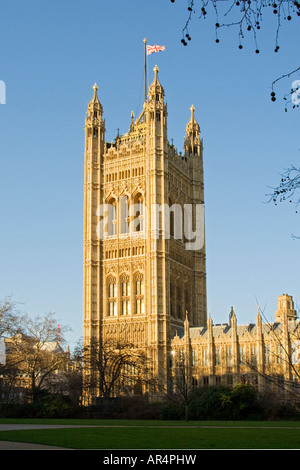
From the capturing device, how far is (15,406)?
52.7 metres

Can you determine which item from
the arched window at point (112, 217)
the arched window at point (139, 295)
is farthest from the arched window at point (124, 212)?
the arched window at point (139, 295)

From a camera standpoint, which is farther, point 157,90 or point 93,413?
point 157,90

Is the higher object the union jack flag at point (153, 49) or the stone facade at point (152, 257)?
the union jack flag at point (153, 49)

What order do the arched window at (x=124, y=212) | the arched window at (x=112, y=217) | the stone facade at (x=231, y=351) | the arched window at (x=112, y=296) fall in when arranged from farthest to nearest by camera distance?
the arched window at (x=112, y=217) < the arched window at (x=124, y=212) < the arched window at (x=112, y=296) < the stone facade at (x=231, y=351)

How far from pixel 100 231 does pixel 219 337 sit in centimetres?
2348

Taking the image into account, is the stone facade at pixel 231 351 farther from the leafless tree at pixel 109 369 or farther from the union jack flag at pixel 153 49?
the union jack flag at pixel 153 49

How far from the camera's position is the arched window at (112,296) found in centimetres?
8625

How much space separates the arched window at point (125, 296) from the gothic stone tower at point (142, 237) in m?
0.13

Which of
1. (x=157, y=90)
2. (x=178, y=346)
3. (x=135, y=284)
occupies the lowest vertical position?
(x=178, y=346)

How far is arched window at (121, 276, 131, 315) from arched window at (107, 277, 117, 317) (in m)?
1.17

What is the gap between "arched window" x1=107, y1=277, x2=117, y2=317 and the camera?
86.2 meters

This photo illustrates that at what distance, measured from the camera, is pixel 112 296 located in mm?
87125
